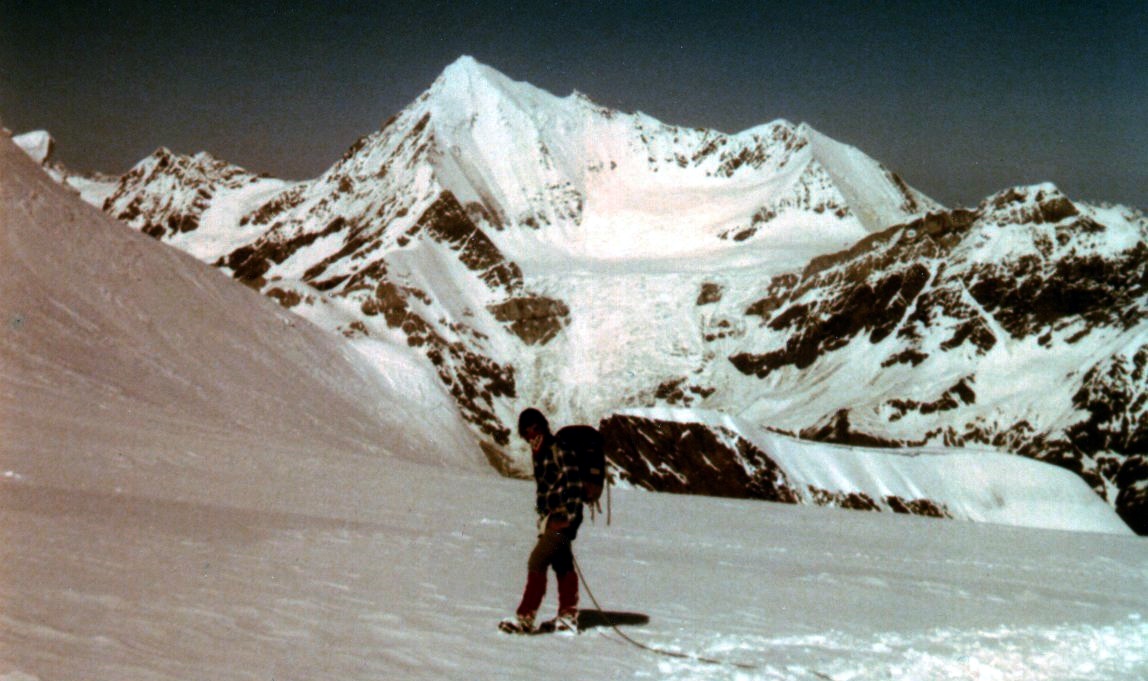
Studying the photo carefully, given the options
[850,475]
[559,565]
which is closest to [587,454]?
[559,565]

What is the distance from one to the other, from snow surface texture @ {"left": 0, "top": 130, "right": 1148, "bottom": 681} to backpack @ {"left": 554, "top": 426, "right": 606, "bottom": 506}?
5.22 feet

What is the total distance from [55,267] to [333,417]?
1647 centimetres

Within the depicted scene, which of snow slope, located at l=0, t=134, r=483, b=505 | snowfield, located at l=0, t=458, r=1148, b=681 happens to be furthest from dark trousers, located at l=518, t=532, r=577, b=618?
snow slope, located at l=0, t=134, r=483, b=505

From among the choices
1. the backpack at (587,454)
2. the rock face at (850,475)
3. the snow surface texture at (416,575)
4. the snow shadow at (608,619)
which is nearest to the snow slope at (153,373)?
the snow surface texture at (416,575)

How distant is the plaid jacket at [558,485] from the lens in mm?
13461

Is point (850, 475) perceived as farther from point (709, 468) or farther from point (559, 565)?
point (559, 565)

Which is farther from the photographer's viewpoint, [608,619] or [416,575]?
[416,575]

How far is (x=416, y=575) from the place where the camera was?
16.0m

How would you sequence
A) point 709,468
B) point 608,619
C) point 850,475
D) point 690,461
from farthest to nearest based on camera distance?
1. point 690,461
2. point 709,468
3. point 850,475
4. point 608,619

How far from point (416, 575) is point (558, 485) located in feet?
11.3

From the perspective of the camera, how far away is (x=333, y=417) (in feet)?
211

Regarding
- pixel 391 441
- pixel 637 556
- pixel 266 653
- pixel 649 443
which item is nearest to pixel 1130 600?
pixel 637 556

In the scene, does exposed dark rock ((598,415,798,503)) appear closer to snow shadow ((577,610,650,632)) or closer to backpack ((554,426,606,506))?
snow shadow ((577,610,650,632))

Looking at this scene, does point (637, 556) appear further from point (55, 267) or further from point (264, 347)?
point (264, 347)
